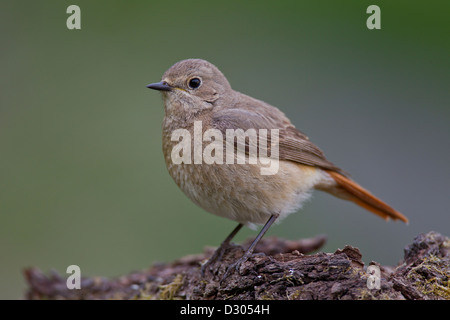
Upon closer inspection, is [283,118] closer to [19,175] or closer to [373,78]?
[373,78]

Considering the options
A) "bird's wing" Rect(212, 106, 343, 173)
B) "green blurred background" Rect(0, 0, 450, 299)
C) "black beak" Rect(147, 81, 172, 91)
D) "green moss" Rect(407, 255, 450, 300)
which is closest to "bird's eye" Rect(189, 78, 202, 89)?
"black beak" Rect(147, 81, 172, 91)

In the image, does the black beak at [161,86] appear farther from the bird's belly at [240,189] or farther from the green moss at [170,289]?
the green moss at [170,289]

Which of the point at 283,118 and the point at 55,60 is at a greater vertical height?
the point at 55,60

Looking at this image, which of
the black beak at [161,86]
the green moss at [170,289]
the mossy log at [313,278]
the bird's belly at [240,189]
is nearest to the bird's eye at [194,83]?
the black beak at [161,86]

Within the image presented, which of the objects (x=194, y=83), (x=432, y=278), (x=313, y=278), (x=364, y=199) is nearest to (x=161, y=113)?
(x=194, y=83)

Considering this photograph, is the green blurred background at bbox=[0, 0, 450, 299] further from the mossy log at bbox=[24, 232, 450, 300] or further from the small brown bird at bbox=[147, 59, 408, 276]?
the mossy log at bbox=[24, 232, 450, 300]

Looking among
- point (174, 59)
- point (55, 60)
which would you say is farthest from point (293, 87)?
point (55, 60)
